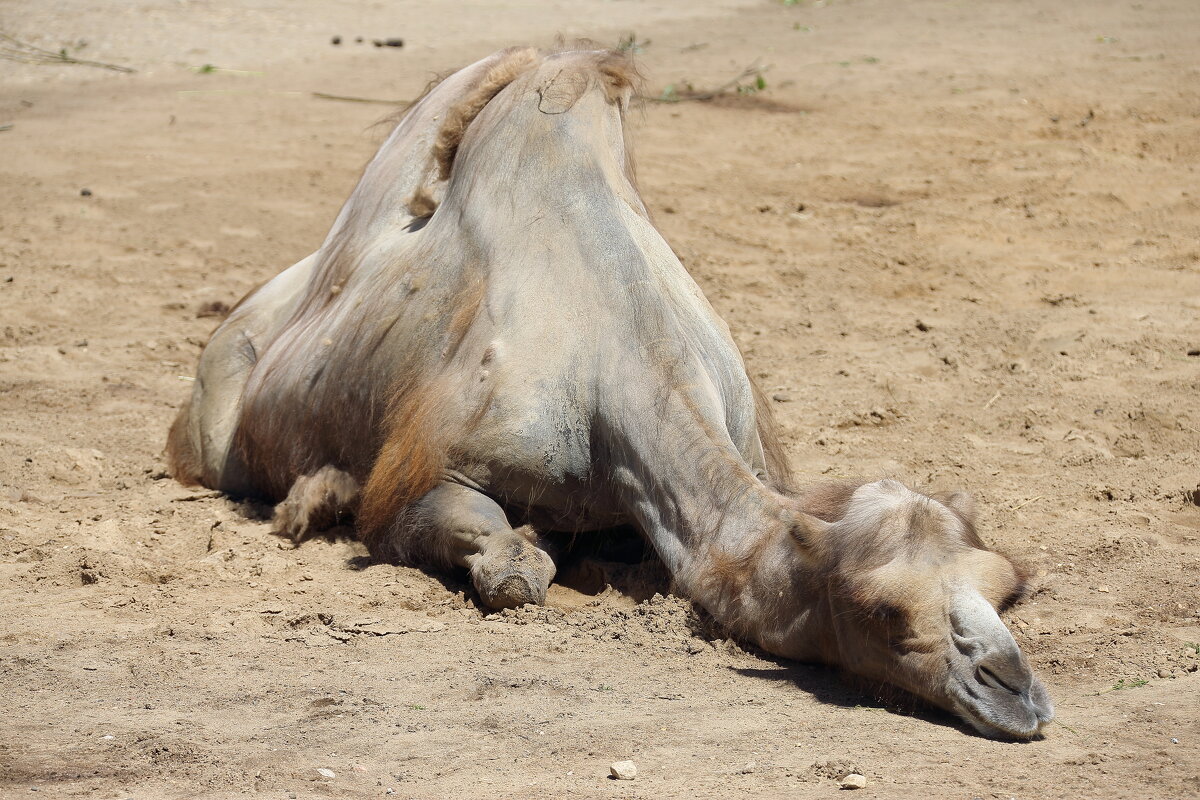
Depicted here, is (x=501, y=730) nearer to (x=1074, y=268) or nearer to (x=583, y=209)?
(x=583, y=209)

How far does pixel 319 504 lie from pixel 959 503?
2408mm

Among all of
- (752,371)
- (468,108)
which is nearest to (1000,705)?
(468,108)

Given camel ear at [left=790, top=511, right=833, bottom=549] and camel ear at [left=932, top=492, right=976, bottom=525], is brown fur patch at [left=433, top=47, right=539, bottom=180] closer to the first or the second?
camel ear at [left=790, top=511, right=833, bottom=549]

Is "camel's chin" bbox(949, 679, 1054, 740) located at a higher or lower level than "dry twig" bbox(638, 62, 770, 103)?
lower

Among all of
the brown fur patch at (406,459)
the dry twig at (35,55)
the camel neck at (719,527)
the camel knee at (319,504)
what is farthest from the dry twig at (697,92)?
the camel neck at (719,527)

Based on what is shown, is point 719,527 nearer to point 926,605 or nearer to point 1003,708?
point 926,605

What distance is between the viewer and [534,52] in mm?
5398

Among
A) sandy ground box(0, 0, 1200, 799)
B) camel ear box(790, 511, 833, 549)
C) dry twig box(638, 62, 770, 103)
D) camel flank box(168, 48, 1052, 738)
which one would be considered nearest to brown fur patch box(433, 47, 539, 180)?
camel flank box(168, 48, 1052, 738)

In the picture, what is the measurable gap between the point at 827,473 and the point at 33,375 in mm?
3834

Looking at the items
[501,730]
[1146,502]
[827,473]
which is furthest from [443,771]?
[1146,502]

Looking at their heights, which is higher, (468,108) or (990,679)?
(468,108)

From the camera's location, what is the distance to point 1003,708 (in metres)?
3.22

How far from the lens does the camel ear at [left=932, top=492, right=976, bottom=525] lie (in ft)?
12.2

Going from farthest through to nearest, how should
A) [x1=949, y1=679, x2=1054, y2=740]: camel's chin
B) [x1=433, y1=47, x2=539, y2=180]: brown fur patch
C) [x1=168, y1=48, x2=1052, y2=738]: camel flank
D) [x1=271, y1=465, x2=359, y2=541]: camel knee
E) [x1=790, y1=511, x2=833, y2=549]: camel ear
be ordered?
[x1=433, y1=47, x2=539, y2=180]: brown fur patch → [x1=271, y1=465, x2=359, y2=541]: camel knee → [x1=790, y1=511, x2=833, y2=549]: camel ear → [x1=168, y1=48, x2=1052, y2=738]: camel flank → [x1=949, y1=679, x2=1054, y2=740]: camel's chin
